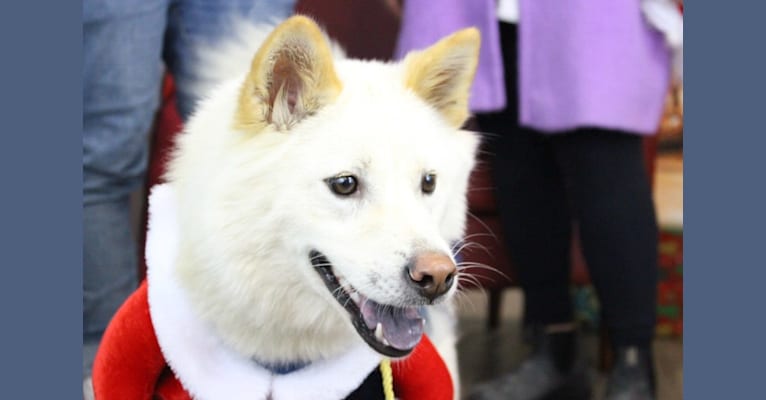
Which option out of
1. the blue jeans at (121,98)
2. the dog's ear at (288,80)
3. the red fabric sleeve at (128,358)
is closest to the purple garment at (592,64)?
the blue jeans at (121,98)

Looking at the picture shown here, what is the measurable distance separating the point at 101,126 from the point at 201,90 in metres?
0.19

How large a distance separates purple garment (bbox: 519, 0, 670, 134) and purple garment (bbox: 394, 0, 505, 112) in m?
0.06

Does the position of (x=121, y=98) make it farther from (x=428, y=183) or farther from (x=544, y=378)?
(x=544, y=378)

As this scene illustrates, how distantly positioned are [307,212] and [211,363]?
291mm

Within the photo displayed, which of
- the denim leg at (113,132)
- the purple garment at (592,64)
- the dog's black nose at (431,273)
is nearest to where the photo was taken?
the dog's black nose at (431,273)

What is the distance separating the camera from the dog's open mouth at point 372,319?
3.53 ft

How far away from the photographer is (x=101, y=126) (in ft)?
4.76

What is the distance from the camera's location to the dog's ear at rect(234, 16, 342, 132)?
3.51 ft

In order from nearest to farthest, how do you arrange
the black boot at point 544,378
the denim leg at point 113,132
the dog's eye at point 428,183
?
the dog's eye at point 428,183 → the denim leg at point 113,132 → the black boot at point 544,378

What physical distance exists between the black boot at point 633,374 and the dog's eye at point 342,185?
88cm

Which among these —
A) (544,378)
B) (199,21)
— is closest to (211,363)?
(199,21)

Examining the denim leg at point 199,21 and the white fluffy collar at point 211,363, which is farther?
the denim leg at point 199,21

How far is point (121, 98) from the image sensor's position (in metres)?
1.44

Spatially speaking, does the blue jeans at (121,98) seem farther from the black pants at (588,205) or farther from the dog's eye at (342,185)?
the black pants at (588,205)
